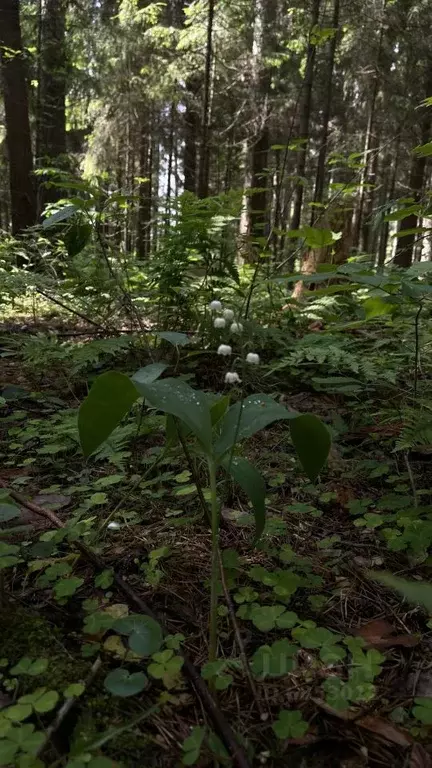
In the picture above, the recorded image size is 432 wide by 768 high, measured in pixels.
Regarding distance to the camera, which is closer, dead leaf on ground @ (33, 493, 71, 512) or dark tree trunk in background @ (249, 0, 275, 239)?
dead leaf on ground @ (33, 493, 71, 512)

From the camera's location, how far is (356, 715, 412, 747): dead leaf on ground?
1.11m

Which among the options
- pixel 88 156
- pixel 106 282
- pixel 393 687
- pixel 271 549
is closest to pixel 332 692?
pixel 393 687

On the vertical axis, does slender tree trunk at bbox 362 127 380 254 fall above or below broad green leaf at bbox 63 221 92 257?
above

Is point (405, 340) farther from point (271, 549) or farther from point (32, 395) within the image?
point (32, 395)

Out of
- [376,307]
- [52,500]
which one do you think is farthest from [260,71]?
[52,500]

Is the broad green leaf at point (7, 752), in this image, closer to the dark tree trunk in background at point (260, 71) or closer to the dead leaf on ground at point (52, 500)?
the dead leaf on ground at point (52, 500)

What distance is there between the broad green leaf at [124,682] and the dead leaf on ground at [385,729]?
0.52 m

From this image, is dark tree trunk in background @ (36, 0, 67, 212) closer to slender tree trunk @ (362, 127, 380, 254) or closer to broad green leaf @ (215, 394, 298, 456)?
slender tree trunk @ (362, 127, 380, 254)

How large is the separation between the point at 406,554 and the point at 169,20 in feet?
47.4

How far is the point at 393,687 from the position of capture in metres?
1.28

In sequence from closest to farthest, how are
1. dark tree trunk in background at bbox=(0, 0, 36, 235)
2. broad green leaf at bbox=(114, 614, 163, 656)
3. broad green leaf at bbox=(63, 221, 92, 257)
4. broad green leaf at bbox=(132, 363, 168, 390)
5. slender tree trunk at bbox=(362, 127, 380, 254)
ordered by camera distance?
broad green leaf at bbox=(114, 614, 163, 656) < broad green leaf at bbox=(132, 363, 168, 390) < broad green leaf at bbox=(63, 221, 92, 257) < slender tree trunk at bbox=(362, 127, 380, 254) < dark tree trunk in background at bbox=(0, 0, 36, 235)

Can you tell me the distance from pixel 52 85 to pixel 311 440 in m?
11.7

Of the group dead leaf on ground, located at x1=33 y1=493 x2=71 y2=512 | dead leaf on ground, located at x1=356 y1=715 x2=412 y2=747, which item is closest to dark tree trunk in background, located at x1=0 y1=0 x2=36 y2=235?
dead leaf on ground, located at x1=33 y1=493 x2=71 y2=512

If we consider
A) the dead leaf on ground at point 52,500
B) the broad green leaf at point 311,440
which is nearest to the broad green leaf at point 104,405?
the broad green leaf at point 311,440
